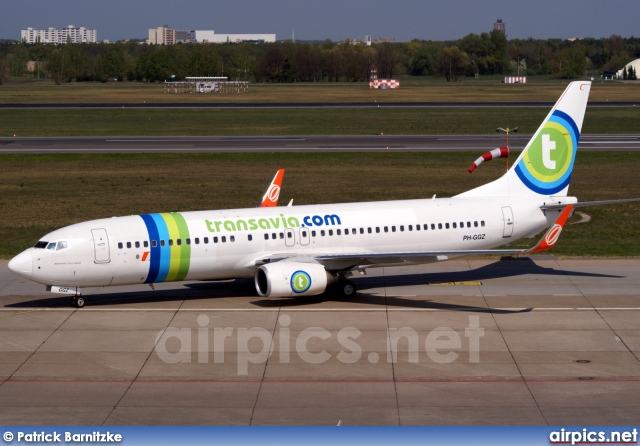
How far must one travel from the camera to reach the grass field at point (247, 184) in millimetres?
50625

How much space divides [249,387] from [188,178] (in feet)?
138

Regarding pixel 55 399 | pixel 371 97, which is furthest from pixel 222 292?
pixel 371 97

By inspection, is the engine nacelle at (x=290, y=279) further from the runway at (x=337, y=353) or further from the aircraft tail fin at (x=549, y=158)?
the aircraft tail fin at (x=549, y=158)

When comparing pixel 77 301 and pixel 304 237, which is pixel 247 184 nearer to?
pixel 304 237

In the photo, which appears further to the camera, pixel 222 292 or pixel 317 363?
pixel 222 292

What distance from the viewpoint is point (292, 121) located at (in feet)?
364

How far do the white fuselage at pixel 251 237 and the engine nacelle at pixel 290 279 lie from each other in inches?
57.8

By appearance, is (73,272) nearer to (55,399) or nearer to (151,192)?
(55,399)

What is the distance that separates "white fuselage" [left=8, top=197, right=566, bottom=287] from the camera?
3362cm

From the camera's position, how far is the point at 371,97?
15975 centimetres

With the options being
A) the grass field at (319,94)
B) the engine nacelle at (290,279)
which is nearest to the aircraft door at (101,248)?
the engine nacelle at (290,279)

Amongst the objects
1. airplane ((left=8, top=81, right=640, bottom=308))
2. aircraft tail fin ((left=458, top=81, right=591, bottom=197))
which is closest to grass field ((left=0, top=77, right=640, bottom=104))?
aircraft tail fin ((left=458, top=81, right=591, bottom=197))

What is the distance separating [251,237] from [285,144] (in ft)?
172

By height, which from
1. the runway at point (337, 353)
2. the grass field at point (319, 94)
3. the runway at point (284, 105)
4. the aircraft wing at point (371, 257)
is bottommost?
the runway at point (337, 353)
